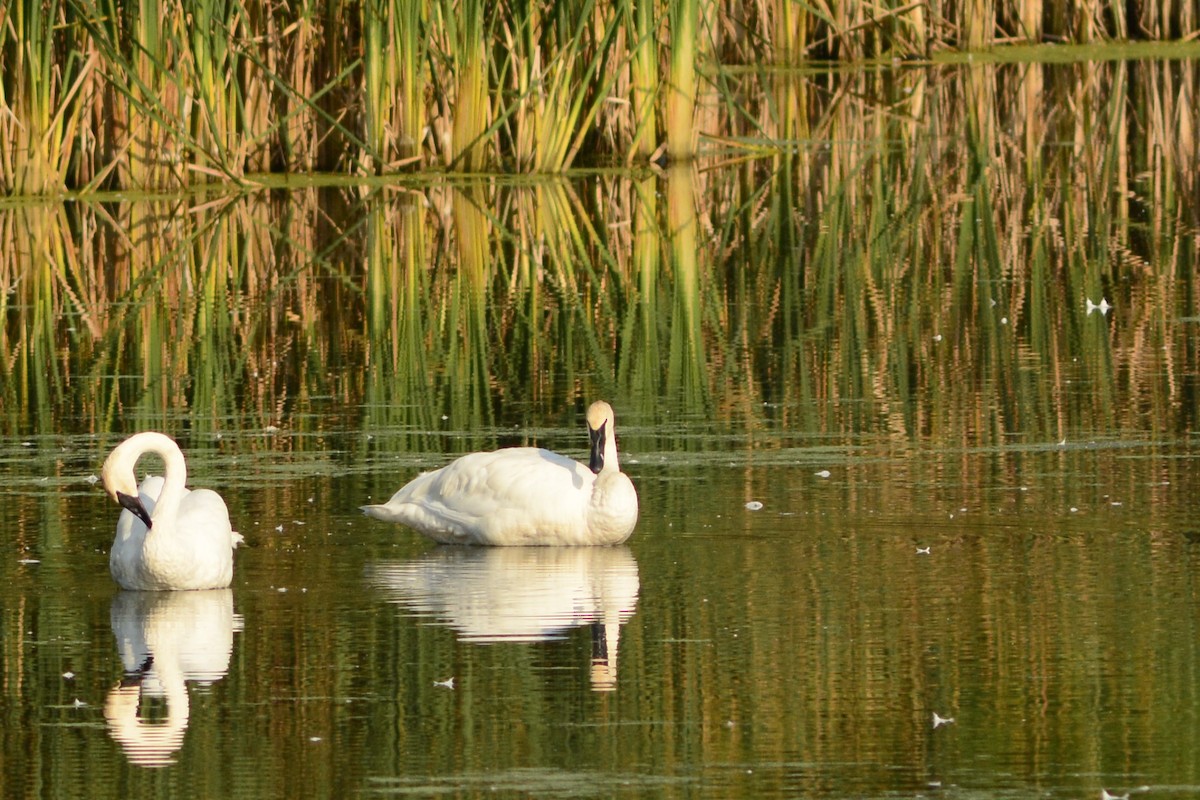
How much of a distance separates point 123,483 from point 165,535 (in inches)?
7.9

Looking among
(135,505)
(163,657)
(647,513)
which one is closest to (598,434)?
(647,513)

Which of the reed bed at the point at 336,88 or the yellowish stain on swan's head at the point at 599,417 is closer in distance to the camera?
the yellowish stain on swan's head at the point at 599,417

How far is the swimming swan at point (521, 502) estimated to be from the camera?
858 cm

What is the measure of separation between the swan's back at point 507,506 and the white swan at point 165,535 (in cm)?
81

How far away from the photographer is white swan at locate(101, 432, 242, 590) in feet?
26.0

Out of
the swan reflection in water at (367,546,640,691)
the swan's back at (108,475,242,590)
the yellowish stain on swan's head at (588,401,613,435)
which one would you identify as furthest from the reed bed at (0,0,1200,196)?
the swan's back at (108,475,242,590)

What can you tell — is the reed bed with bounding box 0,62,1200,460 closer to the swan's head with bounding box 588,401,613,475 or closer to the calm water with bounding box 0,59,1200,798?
the calm water with bounding box 0,59,1200,798

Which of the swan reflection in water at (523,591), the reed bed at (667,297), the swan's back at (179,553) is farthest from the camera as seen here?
the reed bed at (667,297)

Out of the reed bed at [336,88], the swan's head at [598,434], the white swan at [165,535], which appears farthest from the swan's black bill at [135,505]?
the reed bed at [336,88]

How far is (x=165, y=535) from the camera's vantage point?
797 centimetres

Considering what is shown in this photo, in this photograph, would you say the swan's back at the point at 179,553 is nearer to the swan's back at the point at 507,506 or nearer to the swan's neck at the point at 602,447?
the swan's back at the point at 507,506

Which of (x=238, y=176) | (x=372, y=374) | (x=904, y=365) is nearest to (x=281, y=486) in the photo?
(x=372, y=374)

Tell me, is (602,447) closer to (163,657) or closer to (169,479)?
(169,479)

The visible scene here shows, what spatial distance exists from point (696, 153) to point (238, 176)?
13.8ft
